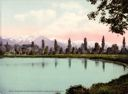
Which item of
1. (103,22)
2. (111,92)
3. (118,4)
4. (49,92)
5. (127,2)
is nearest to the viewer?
(111,92)

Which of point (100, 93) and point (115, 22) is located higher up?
point (115, 22)

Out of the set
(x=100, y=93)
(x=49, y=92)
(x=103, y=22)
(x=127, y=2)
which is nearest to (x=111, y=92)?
(x=100, y=93)

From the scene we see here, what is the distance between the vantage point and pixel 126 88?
32.4 metres

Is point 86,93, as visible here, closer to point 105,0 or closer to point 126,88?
point 126,88

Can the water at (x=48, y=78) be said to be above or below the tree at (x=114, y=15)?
below

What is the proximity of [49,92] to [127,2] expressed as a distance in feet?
56.6

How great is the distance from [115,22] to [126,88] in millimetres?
9063

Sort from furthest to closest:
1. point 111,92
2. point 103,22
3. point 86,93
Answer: point 103,22, point 86,93, point 111,92

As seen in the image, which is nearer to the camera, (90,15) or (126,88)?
(126,88)

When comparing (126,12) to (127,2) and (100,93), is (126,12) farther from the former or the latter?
(100,93)

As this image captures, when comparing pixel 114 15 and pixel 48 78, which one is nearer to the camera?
pixel 114 15

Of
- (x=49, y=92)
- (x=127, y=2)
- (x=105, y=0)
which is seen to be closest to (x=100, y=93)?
(x=127, y=2)

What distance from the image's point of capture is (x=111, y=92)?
29.9 m

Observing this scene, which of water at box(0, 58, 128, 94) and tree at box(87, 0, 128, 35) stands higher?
tree at box(87, 0, 128, 35)
